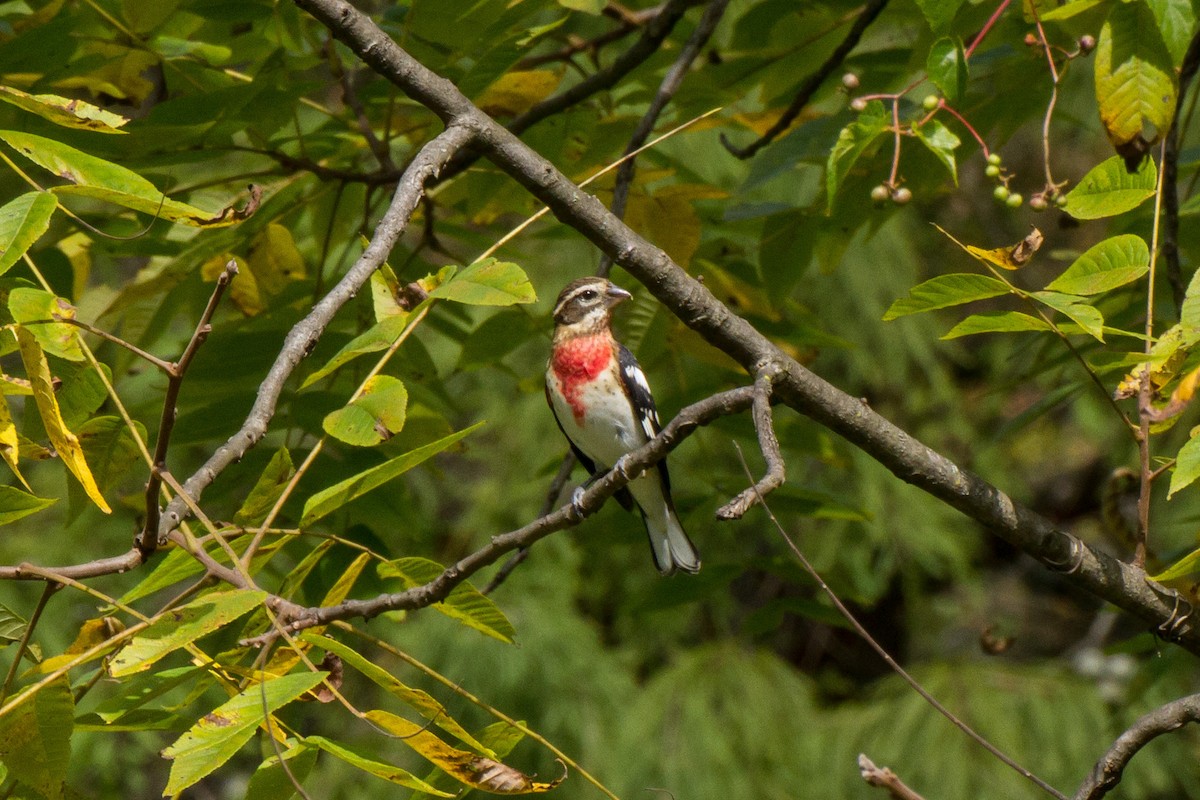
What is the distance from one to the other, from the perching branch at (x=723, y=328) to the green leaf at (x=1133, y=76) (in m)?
0.75

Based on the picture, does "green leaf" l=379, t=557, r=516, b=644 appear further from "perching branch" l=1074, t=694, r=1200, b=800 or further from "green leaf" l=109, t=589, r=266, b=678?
"perching branch" l=1074, t=694, r=1200, b=800

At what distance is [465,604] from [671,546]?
1.91 m

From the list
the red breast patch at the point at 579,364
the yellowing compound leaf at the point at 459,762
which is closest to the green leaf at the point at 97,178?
the yellowing compound leaf at the point at 459,762

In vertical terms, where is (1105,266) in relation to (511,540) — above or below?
above

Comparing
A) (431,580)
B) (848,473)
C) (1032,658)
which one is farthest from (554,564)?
(431,580)

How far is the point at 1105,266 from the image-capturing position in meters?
2.23

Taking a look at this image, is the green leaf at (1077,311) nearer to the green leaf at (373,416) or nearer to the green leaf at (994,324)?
the green leaf at (994,324)

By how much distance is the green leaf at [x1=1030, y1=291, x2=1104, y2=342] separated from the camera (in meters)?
A: 2.01

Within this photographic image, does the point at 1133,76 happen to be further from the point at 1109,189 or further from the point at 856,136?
the point at 856,136

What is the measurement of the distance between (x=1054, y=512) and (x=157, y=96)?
31.1ft

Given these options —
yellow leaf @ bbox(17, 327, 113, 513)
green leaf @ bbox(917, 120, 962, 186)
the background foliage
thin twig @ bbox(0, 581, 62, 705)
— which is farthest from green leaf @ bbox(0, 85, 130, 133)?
green leaf @ bbox(917, 120, 962, 186)

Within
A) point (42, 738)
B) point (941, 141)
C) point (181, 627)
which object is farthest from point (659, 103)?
point (42, 738)

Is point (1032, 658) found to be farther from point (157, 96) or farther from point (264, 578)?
point (157, 96)

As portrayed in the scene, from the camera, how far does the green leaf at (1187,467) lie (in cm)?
190
